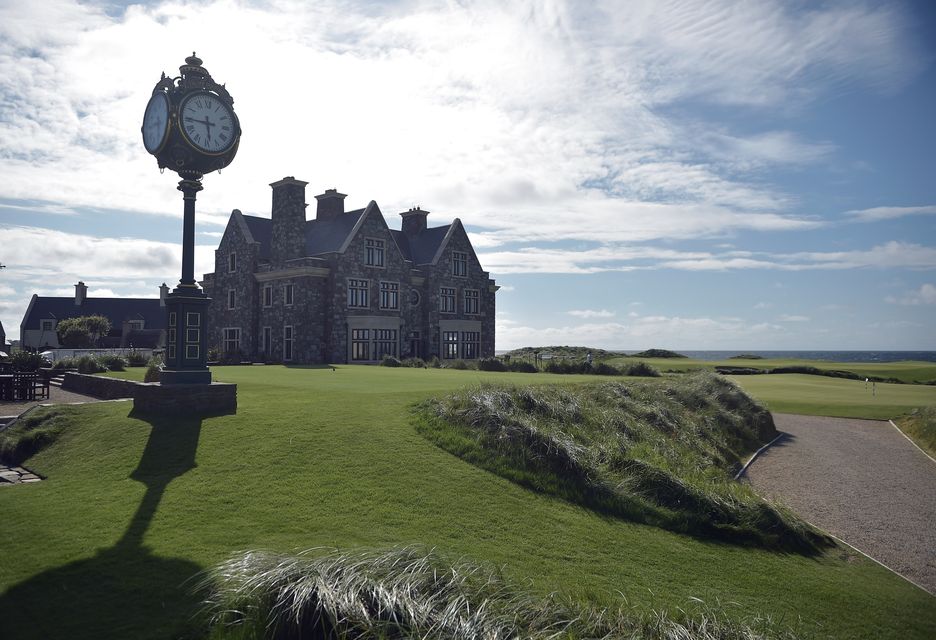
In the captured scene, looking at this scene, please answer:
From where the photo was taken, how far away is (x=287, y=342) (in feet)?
140

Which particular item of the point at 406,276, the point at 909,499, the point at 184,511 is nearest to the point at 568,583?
the point at 184,511

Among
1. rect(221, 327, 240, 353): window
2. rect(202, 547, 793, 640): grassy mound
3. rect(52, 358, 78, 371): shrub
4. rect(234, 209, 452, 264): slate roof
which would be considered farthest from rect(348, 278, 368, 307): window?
rect(202, 547, 793, 640): grassy mound

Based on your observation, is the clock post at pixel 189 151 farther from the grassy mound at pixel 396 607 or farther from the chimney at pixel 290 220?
the chimney at pixel 290 220

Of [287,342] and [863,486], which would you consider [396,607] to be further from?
[287,342]

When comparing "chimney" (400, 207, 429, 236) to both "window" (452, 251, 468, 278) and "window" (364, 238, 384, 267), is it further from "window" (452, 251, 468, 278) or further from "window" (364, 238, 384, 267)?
"window" (364, 238, 384, 267)

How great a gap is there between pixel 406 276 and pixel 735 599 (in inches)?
1590

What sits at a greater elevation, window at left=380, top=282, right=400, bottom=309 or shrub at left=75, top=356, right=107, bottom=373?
window at left=380, top=282, right=400, bottom=309

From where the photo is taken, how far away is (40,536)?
8305 mm

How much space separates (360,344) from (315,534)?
3560 cm

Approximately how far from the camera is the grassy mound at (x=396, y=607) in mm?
5902

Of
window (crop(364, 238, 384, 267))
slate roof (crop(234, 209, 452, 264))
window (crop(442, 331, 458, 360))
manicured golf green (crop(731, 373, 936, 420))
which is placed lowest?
manicured golf green (crop(731, 373, 936, 420))

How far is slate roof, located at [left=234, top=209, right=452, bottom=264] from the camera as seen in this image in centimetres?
4506

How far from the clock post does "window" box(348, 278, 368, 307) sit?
28.3 m

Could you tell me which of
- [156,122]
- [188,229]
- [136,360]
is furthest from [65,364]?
[156,122]
